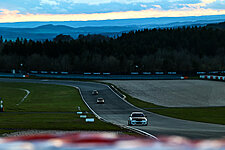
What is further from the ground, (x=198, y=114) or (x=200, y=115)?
(x=200, y=115)

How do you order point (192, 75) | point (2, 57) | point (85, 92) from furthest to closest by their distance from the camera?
point (2, 57), point (192, 75), point (85, 92)

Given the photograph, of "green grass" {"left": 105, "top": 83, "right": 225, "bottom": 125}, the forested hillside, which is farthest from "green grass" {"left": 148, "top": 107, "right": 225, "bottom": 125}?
the forested hillside

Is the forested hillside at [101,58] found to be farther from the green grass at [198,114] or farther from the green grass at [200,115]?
the green grass at [200,115]

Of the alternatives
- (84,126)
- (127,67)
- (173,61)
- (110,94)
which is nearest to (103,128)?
(84,126)

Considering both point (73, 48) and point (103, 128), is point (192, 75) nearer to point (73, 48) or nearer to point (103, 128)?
point (73, 48)

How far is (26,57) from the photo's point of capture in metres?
191

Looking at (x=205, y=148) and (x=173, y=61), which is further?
(x=173, y=61)

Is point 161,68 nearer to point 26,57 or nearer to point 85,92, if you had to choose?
point 26,57

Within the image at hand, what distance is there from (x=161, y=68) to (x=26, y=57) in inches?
2655

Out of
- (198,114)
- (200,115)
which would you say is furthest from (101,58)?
(200,115)

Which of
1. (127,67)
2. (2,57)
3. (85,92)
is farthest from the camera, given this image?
(2,57)

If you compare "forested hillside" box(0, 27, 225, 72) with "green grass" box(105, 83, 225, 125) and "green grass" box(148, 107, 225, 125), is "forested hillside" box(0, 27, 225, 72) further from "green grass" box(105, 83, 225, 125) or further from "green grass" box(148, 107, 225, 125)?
"green grass" box(148, 107, 225, 125)

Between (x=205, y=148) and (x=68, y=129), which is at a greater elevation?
(x=205, y=148)

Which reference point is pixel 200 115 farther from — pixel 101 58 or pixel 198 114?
pixel 101 58
